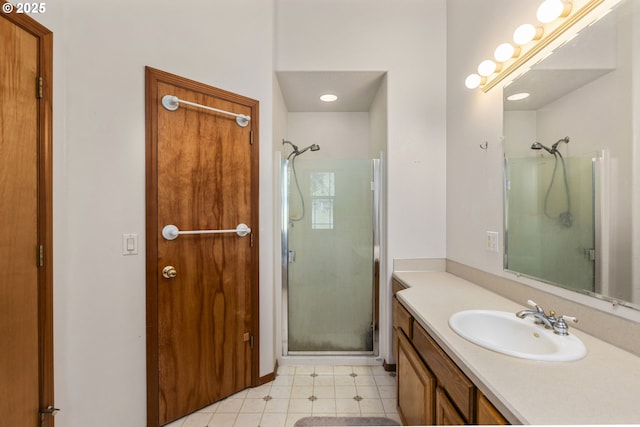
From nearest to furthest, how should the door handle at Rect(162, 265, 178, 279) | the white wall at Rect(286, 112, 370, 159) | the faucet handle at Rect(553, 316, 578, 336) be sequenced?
the faucet handle at Rect(553, 316, 578, 336) < the door handle at Rect(162, 265, 178, 279) < the white wall at Rect(286, 112, 370, 159)

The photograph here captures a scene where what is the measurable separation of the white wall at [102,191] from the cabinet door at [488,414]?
5.54 ft

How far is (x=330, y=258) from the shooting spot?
2.43 meters

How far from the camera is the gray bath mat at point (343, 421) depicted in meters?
1.65

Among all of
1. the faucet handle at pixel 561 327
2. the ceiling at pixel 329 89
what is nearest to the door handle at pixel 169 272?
the ceiling at pixel 329 89

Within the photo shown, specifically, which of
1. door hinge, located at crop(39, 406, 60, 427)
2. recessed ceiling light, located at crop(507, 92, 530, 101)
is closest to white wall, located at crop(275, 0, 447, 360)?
recessed ceiling light, located at crop(507, 92, 530, 101)

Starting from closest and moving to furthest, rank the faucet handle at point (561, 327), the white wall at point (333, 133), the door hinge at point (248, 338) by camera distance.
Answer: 1. the faucet handle at point (561, 327)
2. the door hinge at point (248, 338)
3. the white wall at point (333, 133)

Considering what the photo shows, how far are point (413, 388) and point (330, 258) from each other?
1.25m

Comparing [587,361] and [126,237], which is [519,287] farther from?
[126,237]

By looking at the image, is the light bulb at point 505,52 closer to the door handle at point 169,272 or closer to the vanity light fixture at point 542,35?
the vanity light fixture at point 542,35

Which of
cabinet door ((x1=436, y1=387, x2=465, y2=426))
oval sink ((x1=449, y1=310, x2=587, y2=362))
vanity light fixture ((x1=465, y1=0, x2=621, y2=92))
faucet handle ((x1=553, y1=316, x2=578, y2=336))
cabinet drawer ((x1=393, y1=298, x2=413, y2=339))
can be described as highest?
vanity light fixture ((x1=465, y1=0, x2=621, y2=92))

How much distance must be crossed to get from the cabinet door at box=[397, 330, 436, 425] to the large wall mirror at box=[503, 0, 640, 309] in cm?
69

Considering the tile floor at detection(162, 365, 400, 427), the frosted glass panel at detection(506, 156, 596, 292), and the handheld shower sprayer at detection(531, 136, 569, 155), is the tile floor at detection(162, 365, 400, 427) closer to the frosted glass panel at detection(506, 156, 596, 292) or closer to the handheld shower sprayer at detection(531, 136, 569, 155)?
the frosted glass panel at detection(506, 156, 596, 292)

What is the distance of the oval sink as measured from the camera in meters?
0.87

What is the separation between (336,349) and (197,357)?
1.20 metres
